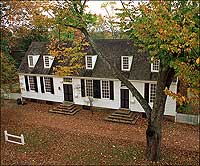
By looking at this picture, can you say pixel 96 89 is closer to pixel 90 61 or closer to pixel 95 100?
pixel 95 100

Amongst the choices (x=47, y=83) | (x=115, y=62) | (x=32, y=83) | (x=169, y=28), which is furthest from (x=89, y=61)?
(x=169, y=28)

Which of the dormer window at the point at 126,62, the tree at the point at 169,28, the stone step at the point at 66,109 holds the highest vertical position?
the tree at the point at 169,28

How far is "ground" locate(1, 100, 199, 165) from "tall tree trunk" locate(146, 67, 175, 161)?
66 cm

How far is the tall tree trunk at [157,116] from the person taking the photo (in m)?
10.7

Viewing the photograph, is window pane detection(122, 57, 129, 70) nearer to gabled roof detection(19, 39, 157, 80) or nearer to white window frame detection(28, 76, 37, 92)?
gabled roof detection(19, 39, 157, 80)

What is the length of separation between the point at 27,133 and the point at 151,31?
12.0 meters

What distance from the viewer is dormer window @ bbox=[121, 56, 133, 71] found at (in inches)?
755

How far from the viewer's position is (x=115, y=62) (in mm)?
20188

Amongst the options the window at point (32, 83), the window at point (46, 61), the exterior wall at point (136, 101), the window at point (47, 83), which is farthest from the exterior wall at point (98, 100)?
the window at point (32, 83)

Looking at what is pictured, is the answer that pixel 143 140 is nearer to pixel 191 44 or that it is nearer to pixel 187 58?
pixel 187 58

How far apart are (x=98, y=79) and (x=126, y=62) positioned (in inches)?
113

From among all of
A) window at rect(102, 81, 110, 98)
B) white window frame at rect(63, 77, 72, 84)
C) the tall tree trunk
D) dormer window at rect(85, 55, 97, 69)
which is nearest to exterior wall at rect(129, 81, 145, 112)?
window at rect(102, 81, 110, 98)

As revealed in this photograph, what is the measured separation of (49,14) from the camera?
984 cm

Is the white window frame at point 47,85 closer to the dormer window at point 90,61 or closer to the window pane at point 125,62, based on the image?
the dormer window at point 90,61
